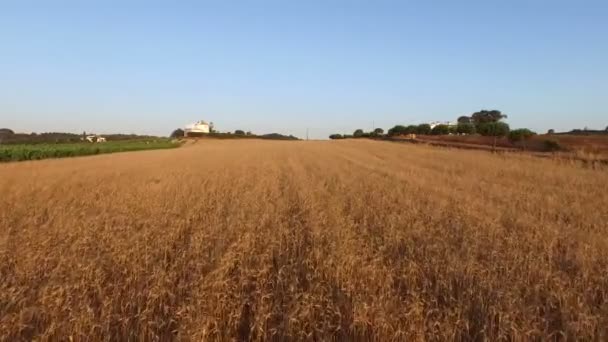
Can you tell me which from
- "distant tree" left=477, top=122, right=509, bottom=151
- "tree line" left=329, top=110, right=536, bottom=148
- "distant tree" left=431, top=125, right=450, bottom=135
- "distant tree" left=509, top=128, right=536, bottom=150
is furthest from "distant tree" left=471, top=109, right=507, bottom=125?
"distant tree" left=509, top=128, right=536, bottom=150

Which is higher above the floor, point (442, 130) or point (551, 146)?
point (442, 130)

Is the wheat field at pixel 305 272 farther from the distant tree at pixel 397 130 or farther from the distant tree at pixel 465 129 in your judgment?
the distant tree at pixel 397 130

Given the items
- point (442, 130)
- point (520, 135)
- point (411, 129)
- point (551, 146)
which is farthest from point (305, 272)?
point (411, 129)

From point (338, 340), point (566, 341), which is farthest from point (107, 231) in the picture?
point (566, 341)

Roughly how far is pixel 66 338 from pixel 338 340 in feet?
8.62

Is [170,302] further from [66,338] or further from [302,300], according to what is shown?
[302,300]

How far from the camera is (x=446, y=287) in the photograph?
540 cm

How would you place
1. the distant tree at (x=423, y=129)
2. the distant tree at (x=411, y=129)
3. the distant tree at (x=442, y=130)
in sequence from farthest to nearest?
the distant tree at (x=411, y=129) < the distant tree at (x=423, y=129) < the distant tree at (x=442, y=130)

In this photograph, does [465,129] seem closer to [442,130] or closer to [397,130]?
[442,130]

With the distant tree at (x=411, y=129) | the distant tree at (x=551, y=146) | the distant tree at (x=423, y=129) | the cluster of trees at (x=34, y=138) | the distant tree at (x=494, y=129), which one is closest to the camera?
the distant tree at (x=551, y=146)

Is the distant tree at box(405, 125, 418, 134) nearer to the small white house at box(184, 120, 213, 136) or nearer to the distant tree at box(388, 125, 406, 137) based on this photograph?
the distant tree at box(388, 125, 406, 137)

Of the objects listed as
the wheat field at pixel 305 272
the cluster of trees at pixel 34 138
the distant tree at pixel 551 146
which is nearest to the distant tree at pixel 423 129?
the distant tree at pixel 551 146

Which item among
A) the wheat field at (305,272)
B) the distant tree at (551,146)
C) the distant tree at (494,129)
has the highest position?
the distant tree at (494,129)

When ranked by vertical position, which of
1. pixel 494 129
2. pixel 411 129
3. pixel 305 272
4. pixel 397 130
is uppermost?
pixel 411 129
